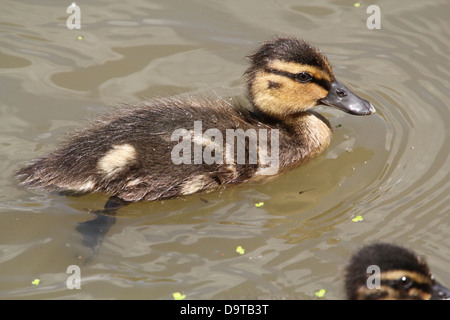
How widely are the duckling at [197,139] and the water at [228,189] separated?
14cm

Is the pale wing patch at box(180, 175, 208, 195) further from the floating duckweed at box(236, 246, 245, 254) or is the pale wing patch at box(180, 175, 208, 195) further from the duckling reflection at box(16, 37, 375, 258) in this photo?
the floating duckweed at box(236, 246, 245, 254)

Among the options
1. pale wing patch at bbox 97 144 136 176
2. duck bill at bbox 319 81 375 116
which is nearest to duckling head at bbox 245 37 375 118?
duck bill at bbox 319 81 375 116

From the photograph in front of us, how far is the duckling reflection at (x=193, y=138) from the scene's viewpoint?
4.17m

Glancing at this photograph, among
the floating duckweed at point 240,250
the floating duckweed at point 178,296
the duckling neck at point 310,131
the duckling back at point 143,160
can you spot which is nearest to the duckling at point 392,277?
the floating duckweed at point 240,250

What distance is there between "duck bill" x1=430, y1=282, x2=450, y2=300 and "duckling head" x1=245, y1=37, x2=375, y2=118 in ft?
5.03

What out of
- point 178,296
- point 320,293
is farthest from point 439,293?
point 178,296

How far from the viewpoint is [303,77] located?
14.9 feet

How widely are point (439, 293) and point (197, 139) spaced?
1.57 metres

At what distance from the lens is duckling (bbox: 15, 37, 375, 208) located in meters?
4.18

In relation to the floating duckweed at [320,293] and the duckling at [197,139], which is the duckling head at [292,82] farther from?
the floating duckweed at [320,293]

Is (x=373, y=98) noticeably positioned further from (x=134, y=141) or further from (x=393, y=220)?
(x=134, y=141)

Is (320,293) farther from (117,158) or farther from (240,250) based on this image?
(117,158)

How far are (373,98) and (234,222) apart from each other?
5.48 ft

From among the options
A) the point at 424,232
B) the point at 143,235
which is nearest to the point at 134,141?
the point at 143,235
